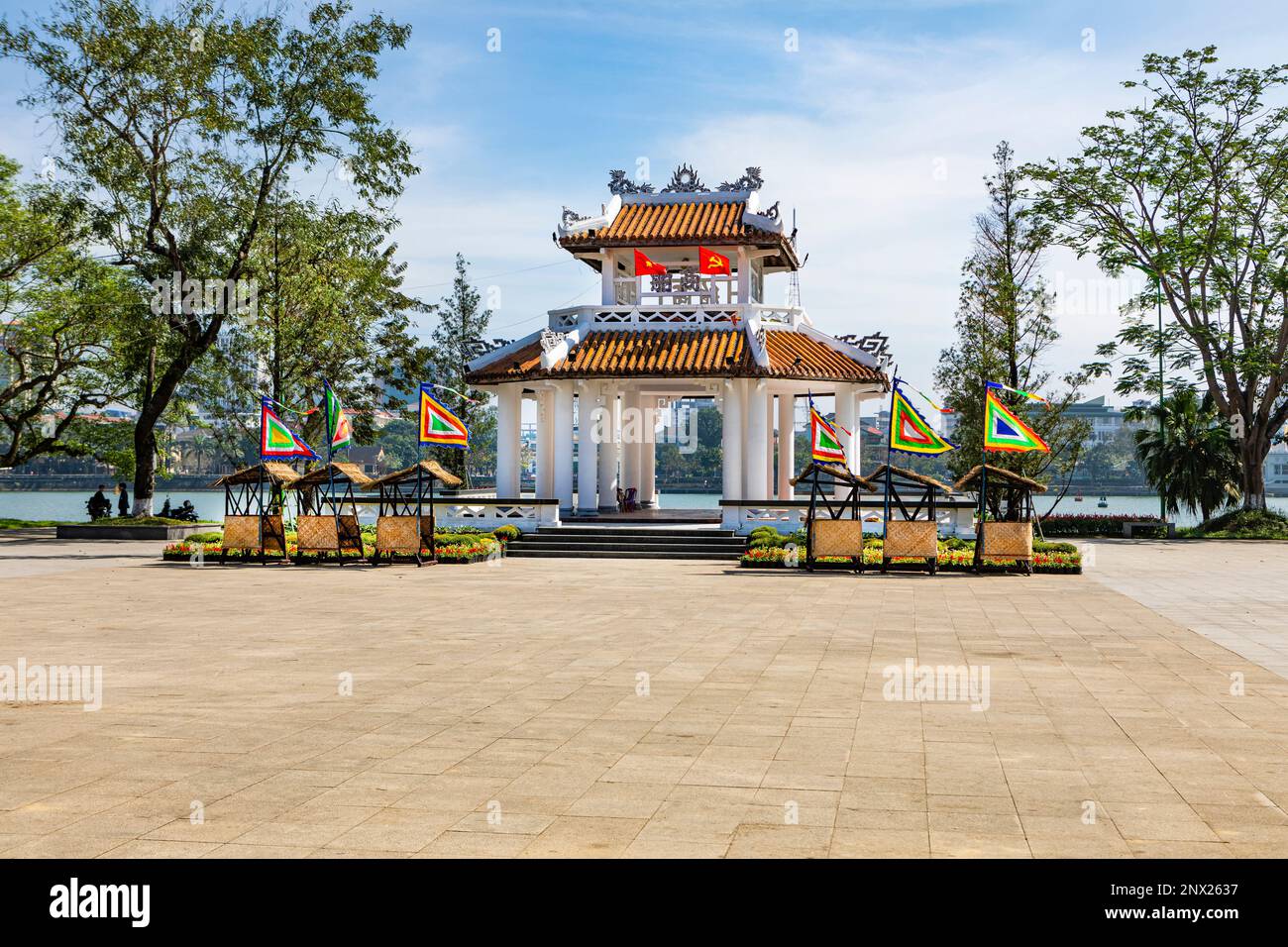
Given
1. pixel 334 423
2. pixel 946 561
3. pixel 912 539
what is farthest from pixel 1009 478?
pixel 334 423

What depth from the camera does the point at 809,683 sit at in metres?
11.2

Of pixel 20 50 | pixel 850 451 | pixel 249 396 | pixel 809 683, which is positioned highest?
pixel 20 50

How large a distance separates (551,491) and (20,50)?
70.2ft

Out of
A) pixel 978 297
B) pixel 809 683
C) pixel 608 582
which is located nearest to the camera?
pixel 809 683

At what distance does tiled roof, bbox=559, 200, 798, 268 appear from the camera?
3534 cm

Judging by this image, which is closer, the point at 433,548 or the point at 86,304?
the point at 433,548

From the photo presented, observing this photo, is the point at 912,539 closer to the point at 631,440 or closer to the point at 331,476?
the point at 331,476

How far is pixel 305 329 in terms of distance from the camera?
38.9 meters

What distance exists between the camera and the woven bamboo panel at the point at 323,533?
2700 cm

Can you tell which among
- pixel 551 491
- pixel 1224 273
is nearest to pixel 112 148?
pixel 551 491

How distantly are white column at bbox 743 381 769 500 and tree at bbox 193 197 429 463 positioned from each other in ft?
43.6

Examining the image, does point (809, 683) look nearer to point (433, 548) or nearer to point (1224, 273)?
point (433, 548)

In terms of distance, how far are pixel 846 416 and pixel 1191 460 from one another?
17.7 metres
